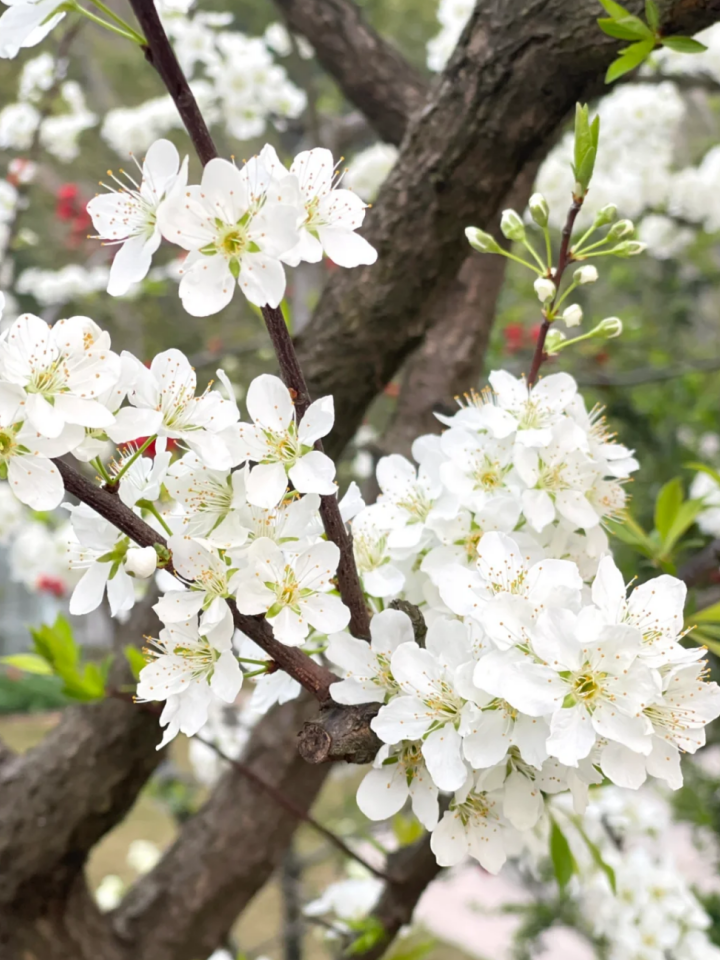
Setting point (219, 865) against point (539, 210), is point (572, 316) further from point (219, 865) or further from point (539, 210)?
point (219, 865)

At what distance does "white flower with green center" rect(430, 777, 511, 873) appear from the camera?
0.50 m

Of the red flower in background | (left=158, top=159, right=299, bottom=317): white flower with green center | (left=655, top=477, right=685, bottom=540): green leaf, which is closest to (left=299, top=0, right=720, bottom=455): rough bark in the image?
(left=655, top=477, right=685, bottom=540): green leaf

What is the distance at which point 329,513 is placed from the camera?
0.49 meters

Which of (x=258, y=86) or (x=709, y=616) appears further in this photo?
(x=258, y=86)

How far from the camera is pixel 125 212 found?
1.59 ft

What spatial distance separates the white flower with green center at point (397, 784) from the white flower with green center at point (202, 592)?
0.13m

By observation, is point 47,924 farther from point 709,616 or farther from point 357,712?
point 709,616

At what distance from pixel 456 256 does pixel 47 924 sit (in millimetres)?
1092

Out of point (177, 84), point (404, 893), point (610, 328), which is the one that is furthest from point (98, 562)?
point (404, 893)

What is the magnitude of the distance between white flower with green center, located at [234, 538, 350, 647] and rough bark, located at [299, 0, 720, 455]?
575 mm

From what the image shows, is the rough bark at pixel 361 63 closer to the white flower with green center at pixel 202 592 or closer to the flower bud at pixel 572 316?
the flower bud at pixel 572 316

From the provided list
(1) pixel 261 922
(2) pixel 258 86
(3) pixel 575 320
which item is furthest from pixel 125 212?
(1) pixel 261 922

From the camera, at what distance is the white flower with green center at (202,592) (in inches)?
17.9

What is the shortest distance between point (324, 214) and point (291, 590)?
223 mm
